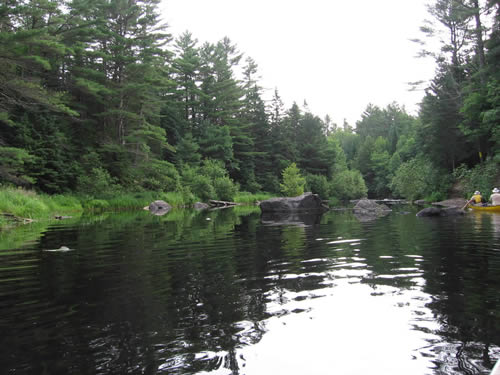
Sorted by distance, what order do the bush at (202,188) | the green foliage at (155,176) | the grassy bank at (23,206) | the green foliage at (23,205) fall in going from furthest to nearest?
the bush at (202,188) → the green foliage at (155,176) → the green foliage at (23,205) → the grassy bank at (23,206)

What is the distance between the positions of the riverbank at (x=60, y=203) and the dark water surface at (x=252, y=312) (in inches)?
382

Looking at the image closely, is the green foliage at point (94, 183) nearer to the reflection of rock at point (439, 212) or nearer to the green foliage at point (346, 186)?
the reflection of rock at point (439, 212)

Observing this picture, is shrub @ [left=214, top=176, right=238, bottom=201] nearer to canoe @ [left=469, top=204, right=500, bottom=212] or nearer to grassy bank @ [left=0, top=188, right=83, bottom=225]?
grassy bank @ [left=0, top=188, right=83, bottom=225]

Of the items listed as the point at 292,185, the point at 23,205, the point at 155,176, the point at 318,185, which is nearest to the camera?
the point at 23,205

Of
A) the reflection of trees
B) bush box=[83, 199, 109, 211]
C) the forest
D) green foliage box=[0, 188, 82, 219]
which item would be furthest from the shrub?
the reflection of trees

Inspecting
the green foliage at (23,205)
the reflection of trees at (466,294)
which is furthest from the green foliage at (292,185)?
the reflection of trees at (466,294)

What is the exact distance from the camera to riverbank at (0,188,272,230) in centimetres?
1529

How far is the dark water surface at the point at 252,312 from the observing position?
2.52m

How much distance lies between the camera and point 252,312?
355cm

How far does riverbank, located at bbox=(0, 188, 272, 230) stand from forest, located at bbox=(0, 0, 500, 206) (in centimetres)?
114

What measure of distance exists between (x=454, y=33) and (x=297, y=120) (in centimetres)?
3493

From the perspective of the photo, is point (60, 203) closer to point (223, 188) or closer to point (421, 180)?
point (223, 188)

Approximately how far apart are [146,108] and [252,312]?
3326 centimetres

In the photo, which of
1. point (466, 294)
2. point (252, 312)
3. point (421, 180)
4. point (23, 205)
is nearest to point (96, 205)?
point (23, 205)
